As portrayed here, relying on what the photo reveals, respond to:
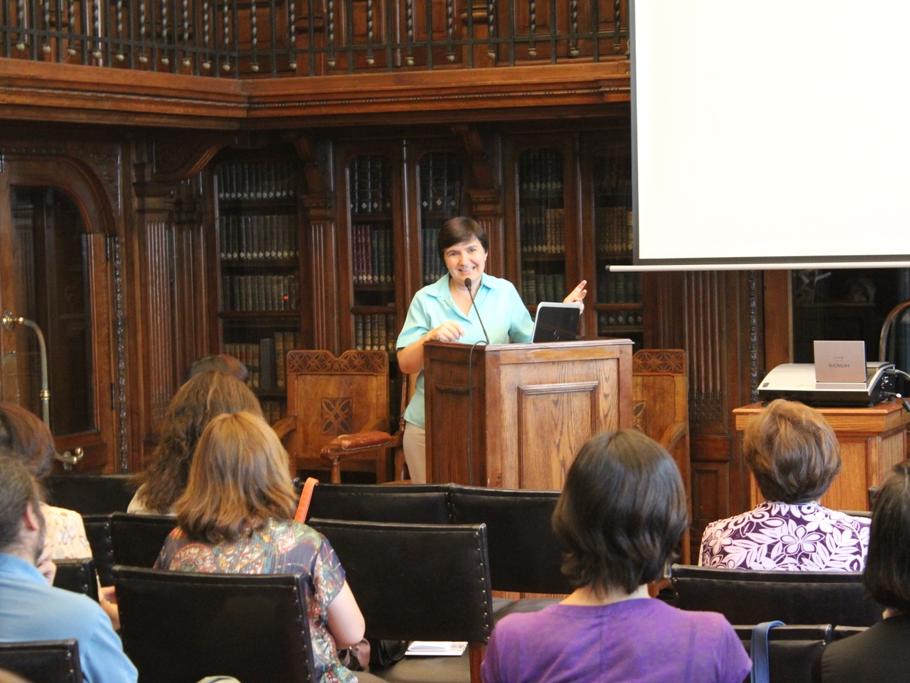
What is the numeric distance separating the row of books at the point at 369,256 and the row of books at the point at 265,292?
410mm


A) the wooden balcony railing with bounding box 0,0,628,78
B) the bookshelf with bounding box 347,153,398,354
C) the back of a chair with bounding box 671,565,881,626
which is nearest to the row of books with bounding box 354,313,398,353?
the bookshelf with bounding box 347,153,398,354

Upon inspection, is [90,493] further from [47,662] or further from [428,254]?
[428,254]

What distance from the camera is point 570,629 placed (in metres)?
2.06

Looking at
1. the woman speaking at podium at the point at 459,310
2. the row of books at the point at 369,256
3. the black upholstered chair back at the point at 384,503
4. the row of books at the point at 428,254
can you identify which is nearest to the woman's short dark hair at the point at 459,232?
the woman speaking at podium at the point at 459,310

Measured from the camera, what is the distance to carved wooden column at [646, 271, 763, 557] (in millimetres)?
6609

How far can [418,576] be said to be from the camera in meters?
3.07

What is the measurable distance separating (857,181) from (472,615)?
3.37 meters

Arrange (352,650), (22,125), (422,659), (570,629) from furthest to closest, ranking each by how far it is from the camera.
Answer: (22,125) < (422,659) < (352,650) < (570,629)

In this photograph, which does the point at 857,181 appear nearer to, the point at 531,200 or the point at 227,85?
the point at 531,200

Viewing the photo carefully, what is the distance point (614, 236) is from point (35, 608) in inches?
199

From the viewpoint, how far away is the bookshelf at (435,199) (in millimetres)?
7199

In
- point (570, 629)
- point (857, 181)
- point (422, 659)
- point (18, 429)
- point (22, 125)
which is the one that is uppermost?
point (22, 125)

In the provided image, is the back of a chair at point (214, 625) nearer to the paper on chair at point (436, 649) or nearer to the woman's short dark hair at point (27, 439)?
the woman's short dark hair at point (27, 439)

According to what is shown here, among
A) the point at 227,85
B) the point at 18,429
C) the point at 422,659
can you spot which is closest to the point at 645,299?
the point at 227,85
